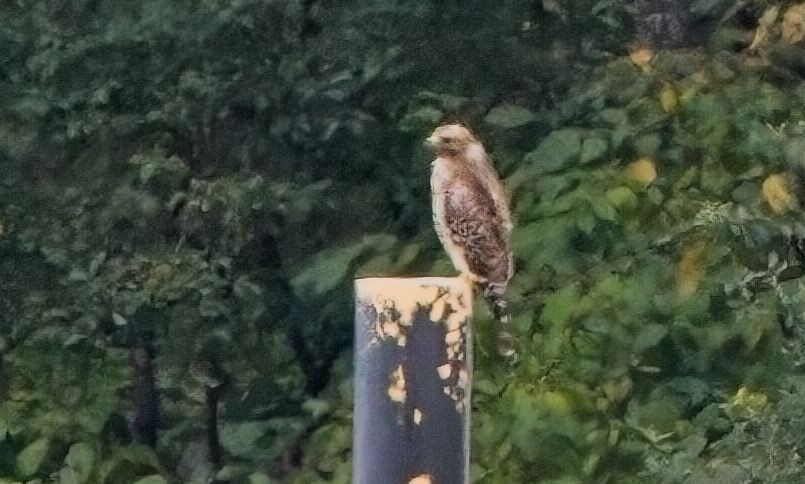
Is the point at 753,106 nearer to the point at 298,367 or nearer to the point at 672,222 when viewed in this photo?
the point at 672,222

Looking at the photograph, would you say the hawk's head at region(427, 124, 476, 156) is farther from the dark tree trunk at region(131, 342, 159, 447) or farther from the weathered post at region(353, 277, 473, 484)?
the dark tree trunk at region(131, 342, 159, 447)

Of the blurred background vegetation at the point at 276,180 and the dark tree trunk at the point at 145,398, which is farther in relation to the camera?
the dark tree trunk at the point at 145,398

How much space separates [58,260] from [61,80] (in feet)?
1.49

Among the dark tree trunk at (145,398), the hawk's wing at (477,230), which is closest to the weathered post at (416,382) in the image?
the hawk's wing at (477,230)

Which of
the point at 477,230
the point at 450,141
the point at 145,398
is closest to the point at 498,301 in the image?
the point at 477,230

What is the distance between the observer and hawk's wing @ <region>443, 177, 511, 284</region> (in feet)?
7.67

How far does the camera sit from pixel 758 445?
7.23 ft

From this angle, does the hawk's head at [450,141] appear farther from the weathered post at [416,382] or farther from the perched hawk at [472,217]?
the weathered post at [416,382]

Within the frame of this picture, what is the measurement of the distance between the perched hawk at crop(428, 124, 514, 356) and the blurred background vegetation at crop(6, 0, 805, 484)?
1.46 feet

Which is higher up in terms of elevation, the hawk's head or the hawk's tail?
the hawk's head

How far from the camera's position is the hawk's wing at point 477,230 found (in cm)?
234

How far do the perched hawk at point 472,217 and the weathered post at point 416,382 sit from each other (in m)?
1.07

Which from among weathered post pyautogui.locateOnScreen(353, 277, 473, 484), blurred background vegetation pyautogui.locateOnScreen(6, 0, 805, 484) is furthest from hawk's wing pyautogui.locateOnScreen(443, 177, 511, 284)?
weathered post pyautogui.locateOnScreen(353, 277, 473, 484)

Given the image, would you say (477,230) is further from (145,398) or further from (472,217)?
(145,398)
